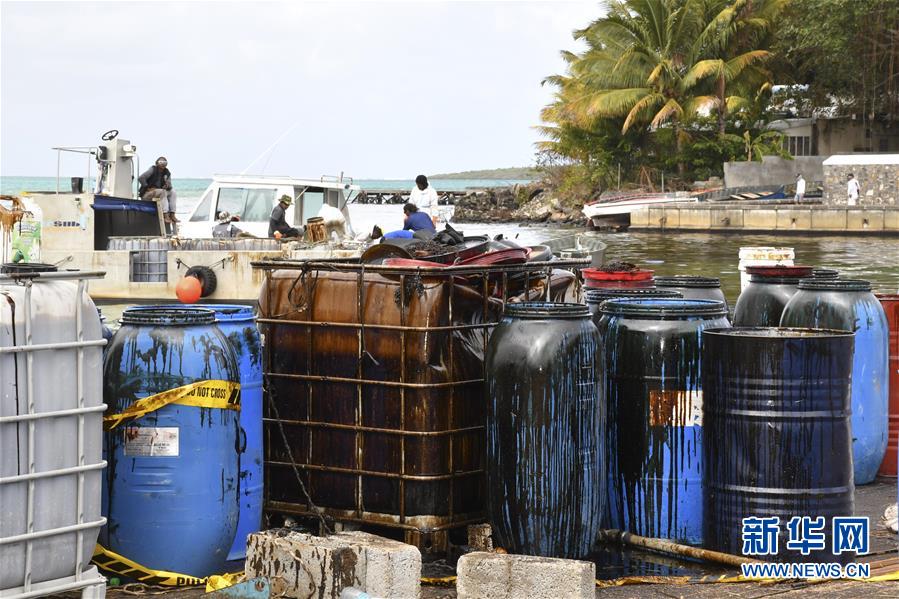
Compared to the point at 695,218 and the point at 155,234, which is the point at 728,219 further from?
the point at 155,234

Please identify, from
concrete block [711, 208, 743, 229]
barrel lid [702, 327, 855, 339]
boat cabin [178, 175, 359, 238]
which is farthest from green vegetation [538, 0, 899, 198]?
barrel lid [702, 327, 855, 339]

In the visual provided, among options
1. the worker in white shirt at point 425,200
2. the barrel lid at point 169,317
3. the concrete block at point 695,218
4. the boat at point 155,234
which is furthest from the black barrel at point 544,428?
the concrete block at point 695,218

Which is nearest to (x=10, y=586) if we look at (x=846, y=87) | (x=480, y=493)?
(x=480, y=493)

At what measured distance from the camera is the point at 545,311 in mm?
5812

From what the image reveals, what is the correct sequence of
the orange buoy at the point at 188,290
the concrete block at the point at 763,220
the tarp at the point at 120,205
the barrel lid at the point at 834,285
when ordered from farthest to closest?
the concrete block at the point at 763,220 < the tarp at the point at 120,205 < the barrel lid at the point at 834,285 < the orange buoy at the point at 188,290

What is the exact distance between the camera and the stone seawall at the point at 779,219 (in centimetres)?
4753

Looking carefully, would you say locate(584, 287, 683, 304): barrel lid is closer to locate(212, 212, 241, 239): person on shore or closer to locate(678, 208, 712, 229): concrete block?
locate(212, 212, 241, 239): person on shore

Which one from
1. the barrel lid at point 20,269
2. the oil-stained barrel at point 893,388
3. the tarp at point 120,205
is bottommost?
the oil-stained barrel at point 893,388

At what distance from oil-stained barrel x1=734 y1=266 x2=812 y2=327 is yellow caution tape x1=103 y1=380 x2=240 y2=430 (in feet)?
12.3

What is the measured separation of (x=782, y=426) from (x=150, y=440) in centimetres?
286

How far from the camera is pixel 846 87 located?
56.4m

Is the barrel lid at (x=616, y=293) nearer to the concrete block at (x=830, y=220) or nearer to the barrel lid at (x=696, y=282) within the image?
the barrel lid at (x=696, y=282)

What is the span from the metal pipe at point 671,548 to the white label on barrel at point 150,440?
89.1 inches

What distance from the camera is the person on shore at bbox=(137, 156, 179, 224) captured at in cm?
2484
